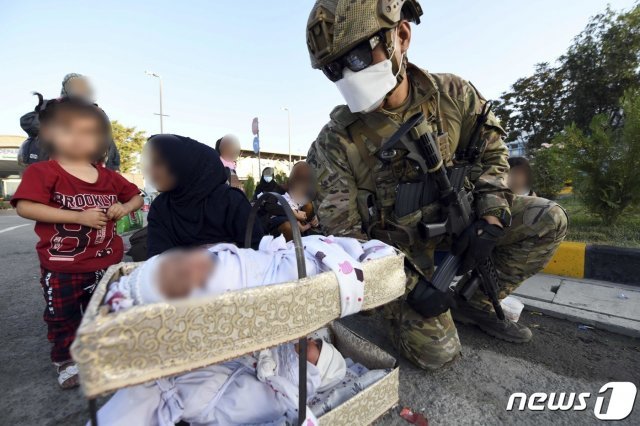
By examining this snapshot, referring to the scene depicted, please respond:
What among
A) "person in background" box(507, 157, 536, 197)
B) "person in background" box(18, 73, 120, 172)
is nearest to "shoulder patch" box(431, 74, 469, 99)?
"person in background" box(507, 157, 536, 197)

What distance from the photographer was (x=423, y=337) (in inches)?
68.2

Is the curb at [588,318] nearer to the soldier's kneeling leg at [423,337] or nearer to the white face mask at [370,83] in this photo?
the soldier's kneeling leg at [423,337]

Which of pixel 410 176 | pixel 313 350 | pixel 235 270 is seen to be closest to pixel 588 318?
pixel 410 176

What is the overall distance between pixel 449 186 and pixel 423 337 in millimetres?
830

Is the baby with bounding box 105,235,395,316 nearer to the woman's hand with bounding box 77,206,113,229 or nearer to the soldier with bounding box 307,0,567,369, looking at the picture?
the soldier with bounding box 307,0,567,369

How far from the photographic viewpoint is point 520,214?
2.10m

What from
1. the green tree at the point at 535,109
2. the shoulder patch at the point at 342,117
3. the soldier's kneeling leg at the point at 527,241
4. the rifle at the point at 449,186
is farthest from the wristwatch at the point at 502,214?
the green tree at the point at 535,109

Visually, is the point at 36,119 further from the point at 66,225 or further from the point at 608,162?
the point at 608,162

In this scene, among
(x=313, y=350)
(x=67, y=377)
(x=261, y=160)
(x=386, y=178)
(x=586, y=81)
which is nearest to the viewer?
(x=313, y=350)

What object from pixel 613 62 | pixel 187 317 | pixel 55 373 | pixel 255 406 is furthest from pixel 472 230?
pixel 613 62

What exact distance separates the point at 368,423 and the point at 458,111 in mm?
1766

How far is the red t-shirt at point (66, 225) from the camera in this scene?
163cm

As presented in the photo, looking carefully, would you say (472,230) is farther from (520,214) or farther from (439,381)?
(439,381)

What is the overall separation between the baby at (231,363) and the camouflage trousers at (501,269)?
617 mm
